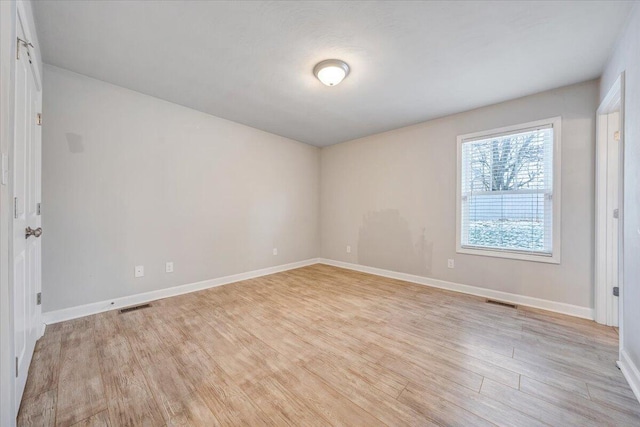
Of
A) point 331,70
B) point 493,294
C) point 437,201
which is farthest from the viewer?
point 437,201

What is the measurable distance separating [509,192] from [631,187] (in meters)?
1.40

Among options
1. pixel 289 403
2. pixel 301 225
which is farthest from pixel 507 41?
pixel 301 225

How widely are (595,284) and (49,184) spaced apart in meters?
5.47

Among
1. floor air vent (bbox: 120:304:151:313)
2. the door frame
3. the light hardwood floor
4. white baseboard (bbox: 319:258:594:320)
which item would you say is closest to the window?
the door frame

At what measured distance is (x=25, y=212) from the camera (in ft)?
5.28

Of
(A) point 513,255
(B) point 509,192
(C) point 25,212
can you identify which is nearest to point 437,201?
(B) point 509,192

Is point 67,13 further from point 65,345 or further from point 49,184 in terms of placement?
point 65,345

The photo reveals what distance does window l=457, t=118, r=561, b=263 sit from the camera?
9.06 feet

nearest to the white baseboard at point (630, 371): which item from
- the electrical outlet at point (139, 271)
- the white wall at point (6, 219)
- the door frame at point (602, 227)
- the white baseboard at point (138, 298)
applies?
the door frame at point (602, 227)

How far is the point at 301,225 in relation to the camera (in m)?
4.86

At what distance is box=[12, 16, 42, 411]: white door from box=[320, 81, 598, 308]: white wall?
3.93 m

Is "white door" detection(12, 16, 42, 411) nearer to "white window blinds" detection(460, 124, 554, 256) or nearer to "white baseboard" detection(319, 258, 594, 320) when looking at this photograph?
"white baseboard" detection(319, 258, 594, 320)

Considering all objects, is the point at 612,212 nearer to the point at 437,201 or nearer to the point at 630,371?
the point at 630,371

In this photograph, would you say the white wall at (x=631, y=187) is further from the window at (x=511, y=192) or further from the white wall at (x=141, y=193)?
the white wall at (x=141, y=193)
